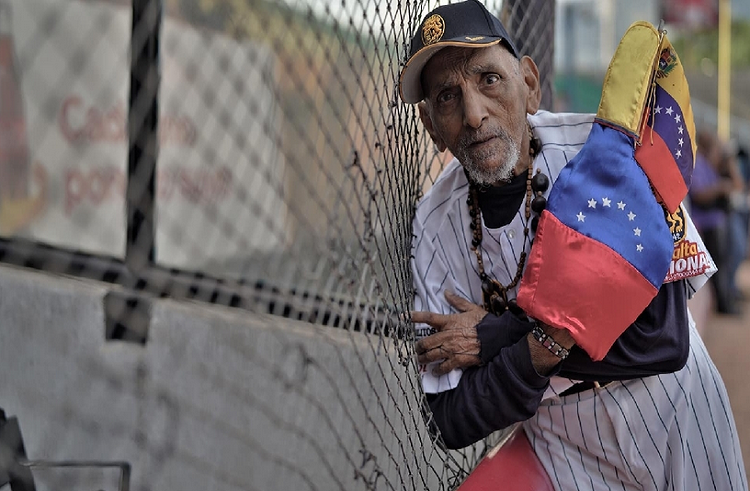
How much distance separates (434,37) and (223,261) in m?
4.25

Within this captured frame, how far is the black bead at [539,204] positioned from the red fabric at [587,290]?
15cm

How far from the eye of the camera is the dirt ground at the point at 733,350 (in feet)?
13.9

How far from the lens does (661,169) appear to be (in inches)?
62.9

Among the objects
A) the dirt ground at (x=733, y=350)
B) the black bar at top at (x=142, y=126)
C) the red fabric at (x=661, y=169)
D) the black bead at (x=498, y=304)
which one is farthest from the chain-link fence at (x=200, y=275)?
the dirt ground at (x=733, y=350)

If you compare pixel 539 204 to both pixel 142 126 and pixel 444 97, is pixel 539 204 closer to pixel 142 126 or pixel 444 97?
pixel 444 97

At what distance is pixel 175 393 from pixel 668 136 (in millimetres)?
1869

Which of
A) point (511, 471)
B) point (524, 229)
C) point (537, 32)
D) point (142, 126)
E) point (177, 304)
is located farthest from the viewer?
point (177, 304)

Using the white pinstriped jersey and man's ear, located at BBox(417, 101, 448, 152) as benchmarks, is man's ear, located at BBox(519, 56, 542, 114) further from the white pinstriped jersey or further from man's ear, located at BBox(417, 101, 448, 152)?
man's ear, located at BBox(417, 101, 448, 152)

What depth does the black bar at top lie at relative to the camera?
2.59 m

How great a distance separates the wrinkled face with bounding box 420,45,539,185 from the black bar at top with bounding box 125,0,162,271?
4.01 ft

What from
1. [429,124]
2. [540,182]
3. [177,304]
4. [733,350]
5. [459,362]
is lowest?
[733,350]

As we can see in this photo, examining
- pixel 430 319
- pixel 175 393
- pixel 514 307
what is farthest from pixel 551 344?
pixel 175 393

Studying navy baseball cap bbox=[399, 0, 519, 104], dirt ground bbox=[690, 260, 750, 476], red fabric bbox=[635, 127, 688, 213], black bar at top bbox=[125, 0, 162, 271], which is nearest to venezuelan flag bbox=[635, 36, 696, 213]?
red fabric bbox=[635, 127, 688, 213]

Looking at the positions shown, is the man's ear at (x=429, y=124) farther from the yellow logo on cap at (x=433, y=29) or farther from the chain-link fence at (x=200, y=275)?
the yellow logo on cap at (x=433, y=29)
